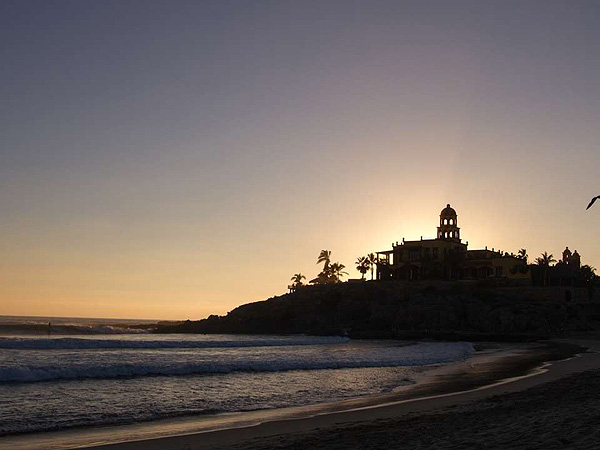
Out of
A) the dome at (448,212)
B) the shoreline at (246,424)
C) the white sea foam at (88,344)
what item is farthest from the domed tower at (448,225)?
the shoreline at (246,424)

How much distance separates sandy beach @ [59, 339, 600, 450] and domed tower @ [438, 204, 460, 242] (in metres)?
73.5

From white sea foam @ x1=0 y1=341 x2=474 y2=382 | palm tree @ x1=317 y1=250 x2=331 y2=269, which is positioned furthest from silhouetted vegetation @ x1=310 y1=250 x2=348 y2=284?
white sea foam @ x1=0 y1=341 x2=474 y2=382

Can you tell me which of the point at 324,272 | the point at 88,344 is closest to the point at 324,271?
the point at 324,272

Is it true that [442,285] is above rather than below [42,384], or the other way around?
above

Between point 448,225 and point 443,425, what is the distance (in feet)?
271

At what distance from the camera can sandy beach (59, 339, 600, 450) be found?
10.9 m

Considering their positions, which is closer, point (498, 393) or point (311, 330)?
point (498, 393)

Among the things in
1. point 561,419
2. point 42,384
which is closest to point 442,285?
point 42,384

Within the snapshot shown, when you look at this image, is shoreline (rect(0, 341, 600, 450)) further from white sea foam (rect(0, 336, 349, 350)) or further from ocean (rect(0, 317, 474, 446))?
white sea foam (rect(0, 336, 349, 350))

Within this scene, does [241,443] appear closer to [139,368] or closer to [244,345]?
[139,368]

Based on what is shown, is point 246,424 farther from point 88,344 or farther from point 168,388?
point 88,344

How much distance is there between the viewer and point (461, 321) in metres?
74.9

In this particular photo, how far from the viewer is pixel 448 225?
9319cm

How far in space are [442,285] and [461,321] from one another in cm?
939
